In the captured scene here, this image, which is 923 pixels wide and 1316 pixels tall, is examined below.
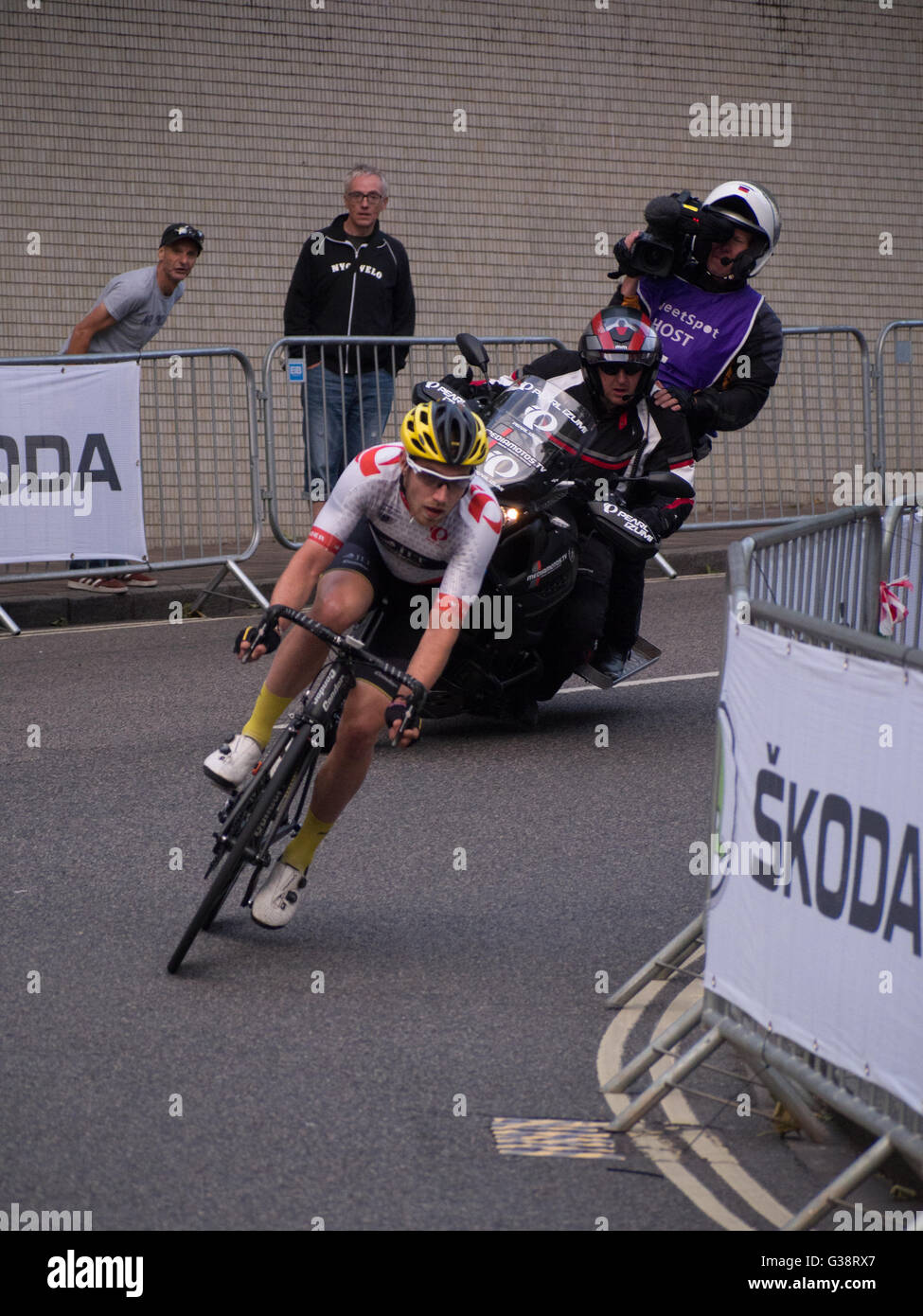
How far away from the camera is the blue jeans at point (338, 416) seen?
12.3 metres

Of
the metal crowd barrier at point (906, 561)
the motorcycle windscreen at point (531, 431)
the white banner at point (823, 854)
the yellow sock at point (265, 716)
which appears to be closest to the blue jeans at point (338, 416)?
the motorcycle windscreen at point (531, 431)

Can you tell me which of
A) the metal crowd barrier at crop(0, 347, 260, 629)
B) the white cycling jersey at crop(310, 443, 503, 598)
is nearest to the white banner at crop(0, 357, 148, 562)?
the metal crowd barrier at crop(0, 347, 260, 629)

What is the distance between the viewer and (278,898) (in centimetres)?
591

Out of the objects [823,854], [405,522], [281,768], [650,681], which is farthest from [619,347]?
[823,854]

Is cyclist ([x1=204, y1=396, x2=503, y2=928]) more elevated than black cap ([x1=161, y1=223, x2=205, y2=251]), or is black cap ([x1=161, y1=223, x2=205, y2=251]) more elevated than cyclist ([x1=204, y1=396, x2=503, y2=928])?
black cap ([x1=161, y1=223, x2=205, y2=251])

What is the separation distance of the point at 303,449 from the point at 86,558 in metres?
1.83

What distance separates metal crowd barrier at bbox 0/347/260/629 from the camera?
38.4 feet

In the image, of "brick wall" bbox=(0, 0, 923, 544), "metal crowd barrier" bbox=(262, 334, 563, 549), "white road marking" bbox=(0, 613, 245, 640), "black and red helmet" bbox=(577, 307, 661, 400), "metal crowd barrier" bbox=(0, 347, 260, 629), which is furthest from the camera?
"brick wall" bbox=(0, 0, 923, 544)

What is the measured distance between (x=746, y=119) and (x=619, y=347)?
9.57m

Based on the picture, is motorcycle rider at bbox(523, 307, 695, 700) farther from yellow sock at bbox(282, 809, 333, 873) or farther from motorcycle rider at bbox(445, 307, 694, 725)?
yellow sock at bbox(282, 809, 333, 873)

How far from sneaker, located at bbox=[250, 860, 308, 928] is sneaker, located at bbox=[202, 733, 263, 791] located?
1.04 feet

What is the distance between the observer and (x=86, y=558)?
36.9 ft
